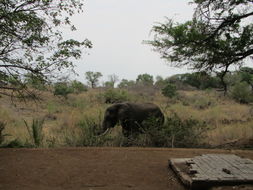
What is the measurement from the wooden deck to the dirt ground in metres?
0.13

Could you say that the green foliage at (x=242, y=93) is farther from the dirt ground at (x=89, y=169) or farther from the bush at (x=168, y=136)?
the dirt ground at (x=89, y=169)

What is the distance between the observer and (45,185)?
4238 millimetres

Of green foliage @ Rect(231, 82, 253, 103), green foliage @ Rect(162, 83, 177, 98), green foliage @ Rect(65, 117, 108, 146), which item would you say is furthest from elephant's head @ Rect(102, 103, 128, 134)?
green foliage @ Rect(231, 82, 253, 103)

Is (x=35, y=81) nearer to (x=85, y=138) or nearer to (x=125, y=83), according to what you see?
(x=85, y=138)

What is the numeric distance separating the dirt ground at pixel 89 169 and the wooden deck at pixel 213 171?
13cm

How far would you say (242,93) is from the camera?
82.6ft

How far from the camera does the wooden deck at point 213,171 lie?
363cm

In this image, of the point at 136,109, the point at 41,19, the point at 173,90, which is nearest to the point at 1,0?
the point at 41,19

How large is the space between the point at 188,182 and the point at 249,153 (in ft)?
12.3

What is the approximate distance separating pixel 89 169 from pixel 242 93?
23216 mm

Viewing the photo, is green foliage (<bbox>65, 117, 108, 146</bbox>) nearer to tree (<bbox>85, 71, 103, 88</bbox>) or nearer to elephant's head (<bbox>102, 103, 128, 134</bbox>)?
elephant's head (<bbox>102, 103, 128, 134</bbox>)

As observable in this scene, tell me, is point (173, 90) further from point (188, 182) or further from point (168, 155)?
point (188, 182)

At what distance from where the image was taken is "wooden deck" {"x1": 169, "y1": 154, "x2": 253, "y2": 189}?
363cm

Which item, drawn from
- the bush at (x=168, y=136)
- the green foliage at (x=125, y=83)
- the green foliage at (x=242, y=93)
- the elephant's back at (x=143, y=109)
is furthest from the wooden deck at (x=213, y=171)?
the green foliage at (x=125, y=83)
